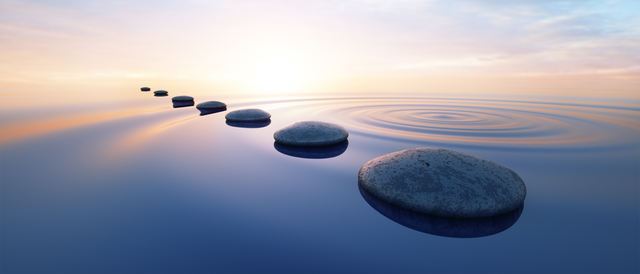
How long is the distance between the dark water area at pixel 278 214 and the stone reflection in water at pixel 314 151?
5cm

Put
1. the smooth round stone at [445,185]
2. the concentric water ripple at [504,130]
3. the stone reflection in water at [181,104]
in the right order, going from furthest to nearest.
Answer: the stone reflection in water at [181,104] < the concentric water ripple at [504,130] < the smooth round stone at [445,185]

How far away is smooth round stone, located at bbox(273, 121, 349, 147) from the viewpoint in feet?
19.5

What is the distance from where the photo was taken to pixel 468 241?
2.68m

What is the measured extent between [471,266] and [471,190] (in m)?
1.02

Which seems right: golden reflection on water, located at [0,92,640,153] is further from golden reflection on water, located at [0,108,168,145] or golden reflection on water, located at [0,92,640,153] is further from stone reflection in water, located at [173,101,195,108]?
stone reflection in water, located at [173,101,195,108]

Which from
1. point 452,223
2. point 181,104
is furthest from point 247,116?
point 181,104

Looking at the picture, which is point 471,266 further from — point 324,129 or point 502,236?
point 324,129

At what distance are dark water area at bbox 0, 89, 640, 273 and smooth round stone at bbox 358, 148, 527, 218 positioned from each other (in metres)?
Result: 0.16

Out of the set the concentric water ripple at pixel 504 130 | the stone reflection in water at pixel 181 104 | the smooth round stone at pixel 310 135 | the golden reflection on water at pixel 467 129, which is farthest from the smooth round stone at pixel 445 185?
the stone reflection in water at pixel 181 104

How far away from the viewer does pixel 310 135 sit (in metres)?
5.99

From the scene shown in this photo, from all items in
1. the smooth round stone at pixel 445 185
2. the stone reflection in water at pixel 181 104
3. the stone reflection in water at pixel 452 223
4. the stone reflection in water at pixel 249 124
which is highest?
the smooth round stone at pixel 445 185

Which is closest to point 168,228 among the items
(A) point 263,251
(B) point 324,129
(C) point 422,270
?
(A) point 263,251

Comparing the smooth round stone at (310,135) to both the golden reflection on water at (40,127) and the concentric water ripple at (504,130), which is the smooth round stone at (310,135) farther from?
the golden reflection on water at (40,127)

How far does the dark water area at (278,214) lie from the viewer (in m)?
2.40
